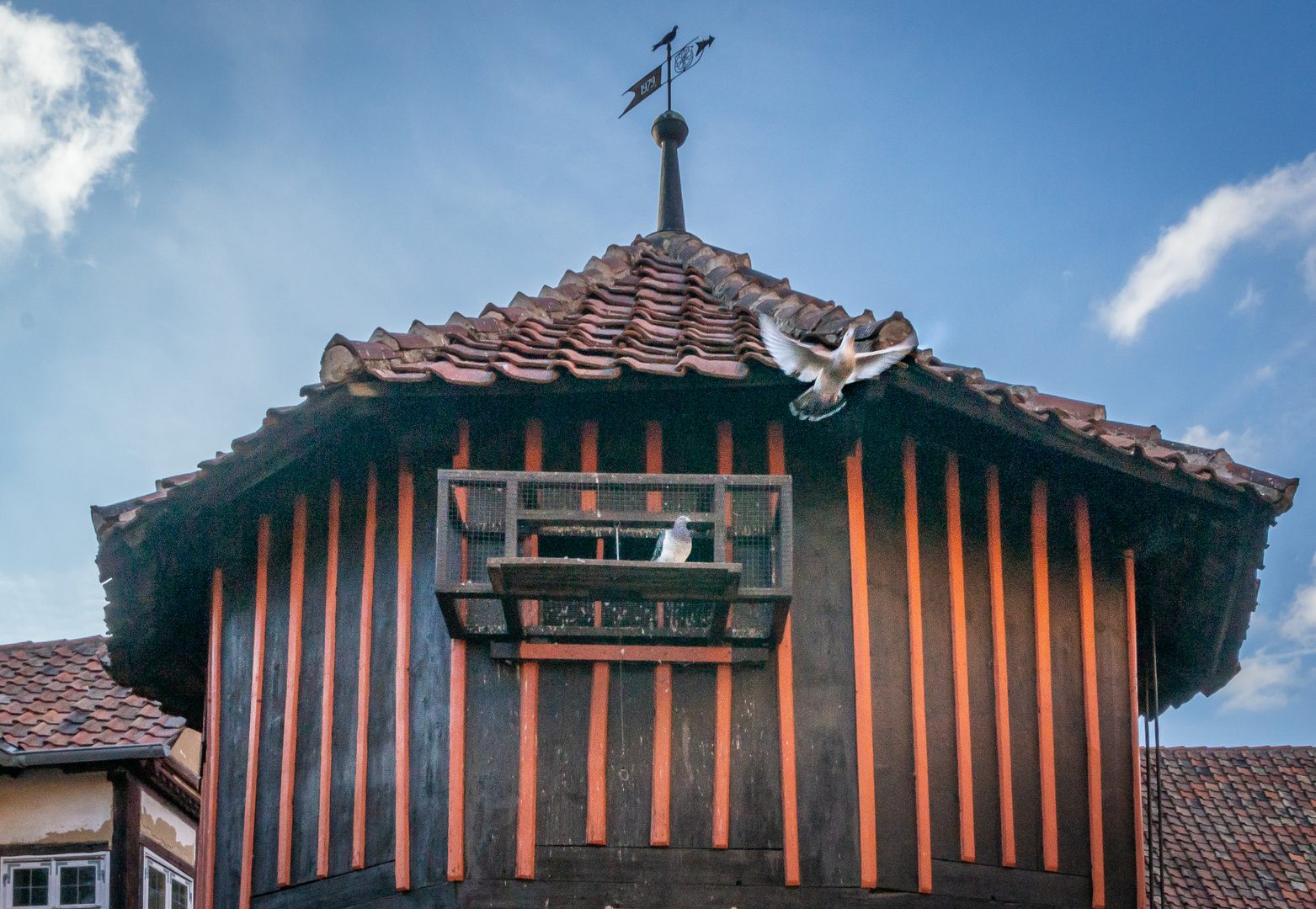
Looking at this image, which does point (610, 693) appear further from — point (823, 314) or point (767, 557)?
point (823, 314)

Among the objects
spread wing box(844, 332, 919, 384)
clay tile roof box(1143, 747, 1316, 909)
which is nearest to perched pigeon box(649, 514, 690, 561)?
spread wing box(844, 332, 919, 384)

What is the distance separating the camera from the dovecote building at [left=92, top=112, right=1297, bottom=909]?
802 centimetres

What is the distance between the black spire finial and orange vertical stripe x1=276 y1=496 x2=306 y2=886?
4.31 m

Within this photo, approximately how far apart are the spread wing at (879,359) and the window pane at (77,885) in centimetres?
992

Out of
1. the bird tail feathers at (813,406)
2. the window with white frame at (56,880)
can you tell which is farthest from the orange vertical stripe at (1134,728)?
the window with white frame at (56,880)

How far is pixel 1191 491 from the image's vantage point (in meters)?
8.67

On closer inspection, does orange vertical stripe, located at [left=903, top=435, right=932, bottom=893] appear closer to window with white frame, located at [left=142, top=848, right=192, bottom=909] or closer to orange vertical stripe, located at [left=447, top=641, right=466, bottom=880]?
orange vertical stripe, located at [left=447, top=641, right=466, bottom=880]

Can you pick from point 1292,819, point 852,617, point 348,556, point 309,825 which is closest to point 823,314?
point 852,617

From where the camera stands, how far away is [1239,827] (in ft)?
59.7

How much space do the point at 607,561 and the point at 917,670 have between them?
1963 millimetres

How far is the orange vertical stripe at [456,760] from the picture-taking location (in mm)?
8000

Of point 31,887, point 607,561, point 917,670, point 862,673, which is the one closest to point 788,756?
point 862,673

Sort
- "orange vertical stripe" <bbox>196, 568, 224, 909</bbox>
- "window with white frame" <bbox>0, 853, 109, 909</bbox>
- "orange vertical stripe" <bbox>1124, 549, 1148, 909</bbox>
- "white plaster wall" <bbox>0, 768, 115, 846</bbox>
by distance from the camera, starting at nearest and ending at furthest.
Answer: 1. "orange vertical stripe" <bbox>1124, 549, 1148, 909</bbox>
2. "orange vertical stripe" <bbox>196, 568, 224, 909</bbox>
3. "window with white frame" <bbox>0, 853, 109, 909</bbox>
4. "white plaster wall" <bbox>0, 768, 115, 846</bbox>

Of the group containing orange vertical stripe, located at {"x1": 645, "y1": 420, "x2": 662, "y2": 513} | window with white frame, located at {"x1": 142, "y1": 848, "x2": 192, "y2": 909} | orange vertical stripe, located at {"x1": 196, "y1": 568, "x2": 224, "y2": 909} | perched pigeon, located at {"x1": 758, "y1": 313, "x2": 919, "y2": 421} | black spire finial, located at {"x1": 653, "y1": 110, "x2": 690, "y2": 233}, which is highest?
black spire finial, located at {"x1": 653, "y1": 110, "x2": 690, "y2": 233}
